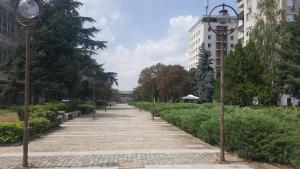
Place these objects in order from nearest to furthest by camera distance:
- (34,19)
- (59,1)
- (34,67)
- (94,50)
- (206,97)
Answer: (34,19) < (34,67) < (59,1) < (94,50) < (206,97)

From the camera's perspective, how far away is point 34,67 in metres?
43.6

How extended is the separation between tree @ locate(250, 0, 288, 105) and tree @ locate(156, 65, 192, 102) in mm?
32005

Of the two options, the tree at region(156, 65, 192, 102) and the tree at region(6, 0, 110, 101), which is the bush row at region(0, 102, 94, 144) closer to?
the tree at region(6, 0, 110, 101)

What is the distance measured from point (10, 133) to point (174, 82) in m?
68.8

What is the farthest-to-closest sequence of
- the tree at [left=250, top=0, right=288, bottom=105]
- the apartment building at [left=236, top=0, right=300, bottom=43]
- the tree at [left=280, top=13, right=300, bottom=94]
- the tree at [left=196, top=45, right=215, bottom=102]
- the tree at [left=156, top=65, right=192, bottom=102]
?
the tree at [left=156, top=65, right=192, bottom=102] → the tree at [left=196, top=45, right=215, bottom=102] → the apartment building at [left=236, top=0, right=300, bottom=43] → the tree at [left=250, top=0, right=288, bottom=105] → the tree at [left=280, top=13, right=300, bottom=94]

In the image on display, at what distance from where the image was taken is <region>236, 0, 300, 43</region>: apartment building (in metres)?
69.4

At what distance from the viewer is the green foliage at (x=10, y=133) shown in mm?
18750

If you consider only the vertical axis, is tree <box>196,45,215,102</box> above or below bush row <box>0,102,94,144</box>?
above

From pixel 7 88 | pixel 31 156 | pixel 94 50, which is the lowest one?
pixel 31 156

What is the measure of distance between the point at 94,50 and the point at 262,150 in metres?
48.0

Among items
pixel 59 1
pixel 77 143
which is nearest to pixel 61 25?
pixel 59 1

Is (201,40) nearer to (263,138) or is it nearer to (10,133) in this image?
(10,133)

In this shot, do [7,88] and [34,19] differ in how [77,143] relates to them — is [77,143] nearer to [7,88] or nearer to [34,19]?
[34,19]

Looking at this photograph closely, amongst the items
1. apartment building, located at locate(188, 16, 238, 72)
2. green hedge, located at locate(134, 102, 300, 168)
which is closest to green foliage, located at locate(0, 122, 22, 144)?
green hedge, located at locate(134, 102, 300, 168)
